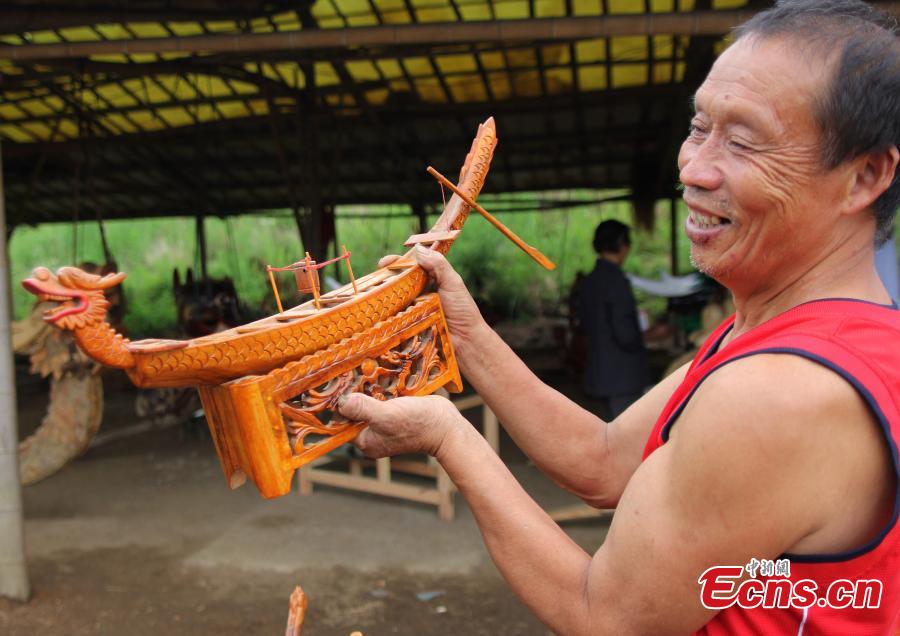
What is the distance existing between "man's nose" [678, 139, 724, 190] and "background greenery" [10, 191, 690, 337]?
1265 cm

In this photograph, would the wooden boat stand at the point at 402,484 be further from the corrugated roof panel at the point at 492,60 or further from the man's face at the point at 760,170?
the man's face at the point at 760,170

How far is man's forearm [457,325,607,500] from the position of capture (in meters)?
1.36

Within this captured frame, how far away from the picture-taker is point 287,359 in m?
1.19

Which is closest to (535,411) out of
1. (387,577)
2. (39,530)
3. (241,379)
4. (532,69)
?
(241,379)

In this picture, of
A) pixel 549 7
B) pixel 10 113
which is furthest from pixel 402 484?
pixel 10 113

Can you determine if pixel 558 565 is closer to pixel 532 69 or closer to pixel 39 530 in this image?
pixel 39 530

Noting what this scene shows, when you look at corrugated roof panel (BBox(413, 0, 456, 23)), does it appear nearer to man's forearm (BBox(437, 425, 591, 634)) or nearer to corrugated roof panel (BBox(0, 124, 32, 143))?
man's forearm (BBox(437, 425, 591, 634))

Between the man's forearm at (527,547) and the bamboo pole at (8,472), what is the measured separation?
3.28 meters

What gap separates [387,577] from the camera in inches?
151

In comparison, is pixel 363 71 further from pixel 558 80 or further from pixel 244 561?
pixel 244 561

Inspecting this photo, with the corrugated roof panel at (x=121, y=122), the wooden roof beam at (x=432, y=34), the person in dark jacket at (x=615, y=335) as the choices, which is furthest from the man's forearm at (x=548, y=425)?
the corrugated roof panel at (x=121, y=122)

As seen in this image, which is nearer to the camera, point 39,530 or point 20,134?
point 39,530

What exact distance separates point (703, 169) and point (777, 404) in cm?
33

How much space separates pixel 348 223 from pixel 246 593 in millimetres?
14236
